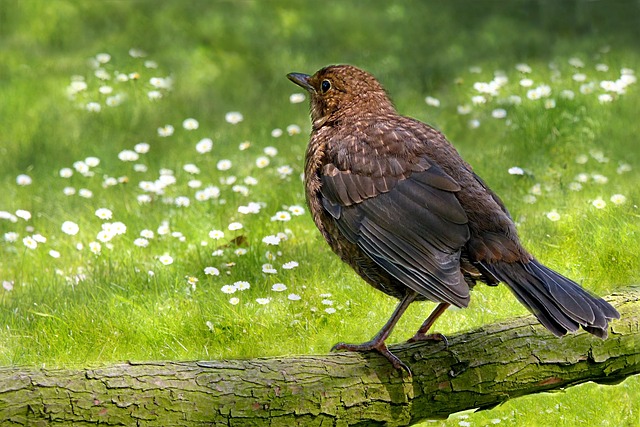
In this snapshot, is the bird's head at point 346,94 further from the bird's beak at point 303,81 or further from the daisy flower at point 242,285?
the daisy flower at point 242,285

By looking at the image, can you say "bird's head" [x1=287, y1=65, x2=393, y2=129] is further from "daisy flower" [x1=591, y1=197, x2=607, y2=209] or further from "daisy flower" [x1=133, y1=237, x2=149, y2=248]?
"daisy flower" [x1=591, y1=197, x2=607, y2=209]

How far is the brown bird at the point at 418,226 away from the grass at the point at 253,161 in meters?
0.90

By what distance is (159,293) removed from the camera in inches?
221

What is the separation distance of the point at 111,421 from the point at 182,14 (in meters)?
7.41

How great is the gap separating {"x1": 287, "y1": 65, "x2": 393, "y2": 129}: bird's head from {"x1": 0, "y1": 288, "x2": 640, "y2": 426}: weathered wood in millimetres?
1348

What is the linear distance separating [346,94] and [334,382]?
1758 millimetres

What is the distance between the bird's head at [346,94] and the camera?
199 inches

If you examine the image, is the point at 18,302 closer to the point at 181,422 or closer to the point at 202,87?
the point at 181,422

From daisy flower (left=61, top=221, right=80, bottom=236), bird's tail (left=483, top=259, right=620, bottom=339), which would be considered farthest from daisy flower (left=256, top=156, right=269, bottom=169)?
bird's tail (left=483, top=259, right=620, bottom=339)

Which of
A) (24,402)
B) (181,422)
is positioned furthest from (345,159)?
(24,402)

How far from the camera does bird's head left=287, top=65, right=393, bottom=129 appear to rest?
5.07 m

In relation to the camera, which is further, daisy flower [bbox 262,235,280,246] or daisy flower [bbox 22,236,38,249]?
daisy flower [bbox 22,236,38,249]

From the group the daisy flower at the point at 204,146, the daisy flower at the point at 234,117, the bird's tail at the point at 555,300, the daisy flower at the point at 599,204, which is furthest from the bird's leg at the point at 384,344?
the daisy flower at the point at 234,117

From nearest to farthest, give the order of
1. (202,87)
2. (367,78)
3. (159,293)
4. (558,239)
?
(367,78) < (159,293) < (558,239) < (202,87)
